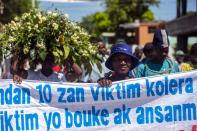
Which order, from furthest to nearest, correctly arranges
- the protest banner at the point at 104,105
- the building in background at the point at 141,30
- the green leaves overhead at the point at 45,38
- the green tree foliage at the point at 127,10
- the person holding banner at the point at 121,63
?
1. the green tree foliage at the point at 127,10
2. the building in background at the point at 141,30
3. the green leaves overhead at the point at 45,38
4. the person holding banner at the point at 121,63
5. the protest banner at the point at 104,105

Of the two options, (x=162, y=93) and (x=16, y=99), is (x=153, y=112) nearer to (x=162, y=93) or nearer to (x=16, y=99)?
(x=162, y=93)

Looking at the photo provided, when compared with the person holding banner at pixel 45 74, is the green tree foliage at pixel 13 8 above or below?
above

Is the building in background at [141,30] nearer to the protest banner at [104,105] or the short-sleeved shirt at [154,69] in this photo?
the short-sleeved shirt at [154,69]

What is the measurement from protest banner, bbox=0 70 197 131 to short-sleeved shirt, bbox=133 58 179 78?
329 mm

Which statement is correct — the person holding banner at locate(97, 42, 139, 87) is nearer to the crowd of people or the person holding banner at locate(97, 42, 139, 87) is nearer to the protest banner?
the crowd of people

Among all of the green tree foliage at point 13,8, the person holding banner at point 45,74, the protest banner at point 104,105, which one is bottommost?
the protest banner at point 104,105

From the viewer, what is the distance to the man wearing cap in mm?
6469

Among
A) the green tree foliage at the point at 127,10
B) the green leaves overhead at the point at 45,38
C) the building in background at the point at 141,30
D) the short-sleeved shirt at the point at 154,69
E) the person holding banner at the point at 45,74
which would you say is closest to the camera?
the short-sleeved shirt at the point at 154,69

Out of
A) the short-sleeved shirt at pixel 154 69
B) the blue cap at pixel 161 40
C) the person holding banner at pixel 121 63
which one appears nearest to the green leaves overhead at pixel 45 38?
the person holding banner at pixel 121 63

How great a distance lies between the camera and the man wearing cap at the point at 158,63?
6.47 m

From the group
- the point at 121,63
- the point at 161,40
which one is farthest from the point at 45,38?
the point at 161,40

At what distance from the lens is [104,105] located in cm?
606

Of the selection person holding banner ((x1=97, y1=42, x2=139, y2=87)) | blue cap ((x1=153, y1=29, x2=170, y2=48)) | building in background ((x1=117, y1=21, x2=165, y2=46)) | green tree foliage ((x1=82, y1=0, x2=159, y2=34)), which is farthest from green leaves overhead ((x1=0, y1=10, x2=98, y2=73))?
green tree foliage ((x1=82, y1=0, x2=159, y2=34))

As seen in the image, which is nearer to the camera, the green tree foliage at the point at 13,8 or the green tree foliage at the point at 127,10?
the green tree foliage at the point at 13,8
